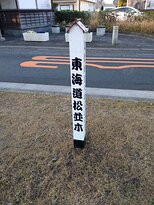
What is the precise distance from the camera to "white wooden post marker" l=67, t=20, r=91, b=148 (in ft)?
6.76

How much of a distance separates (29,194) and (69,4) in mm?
28066

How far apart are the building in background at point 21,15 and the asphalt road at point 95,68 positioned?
570cm

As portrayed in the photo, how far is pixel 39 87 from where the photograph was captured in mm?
4930

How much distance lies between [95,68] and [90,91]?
7.31ft

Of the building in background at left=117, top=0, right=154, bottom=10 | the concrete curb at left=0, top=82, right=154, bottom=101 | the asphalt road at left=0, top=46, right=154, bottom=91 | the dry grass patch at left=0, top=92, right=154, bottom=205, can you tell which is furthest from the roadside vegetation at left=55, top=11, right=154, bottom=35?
the building in background at left=117, top=0, right=154, bottom=10

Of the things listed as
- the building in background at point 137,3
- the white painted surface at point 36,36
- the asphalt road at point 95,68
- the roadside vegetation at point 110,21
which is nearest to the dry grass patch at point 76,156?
the asphalt road at point 95,68

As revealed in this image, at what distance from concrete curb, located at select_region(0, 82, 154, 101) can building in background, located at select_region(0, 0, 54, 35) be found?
10.4m

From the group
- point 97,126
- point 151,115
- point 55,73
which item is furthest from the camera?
point 55,73

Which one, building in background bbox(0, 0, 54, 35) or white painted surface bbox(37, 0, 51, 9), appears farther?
white painted surface bbox(37, 0, 51, 9)

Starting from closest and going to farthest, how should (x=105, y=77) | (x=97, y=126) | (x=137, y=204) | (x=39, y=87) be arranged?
(x=137, y=204)
(x=97, y=126)
(x=39, y=87)
(x=105, y=77)

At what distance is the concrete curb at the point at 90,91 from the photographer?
169 inches

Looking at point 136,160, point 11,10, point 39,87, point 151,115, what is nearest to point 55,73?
point 39,87

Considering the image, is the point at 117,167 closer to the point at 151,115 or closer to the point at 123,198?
the point at 123,198

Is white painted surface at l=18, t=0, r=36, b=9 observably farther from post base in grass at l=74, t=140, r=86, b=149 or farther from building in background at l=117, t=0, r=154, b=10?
building in background at l=117, t=0, r=154, b=10
